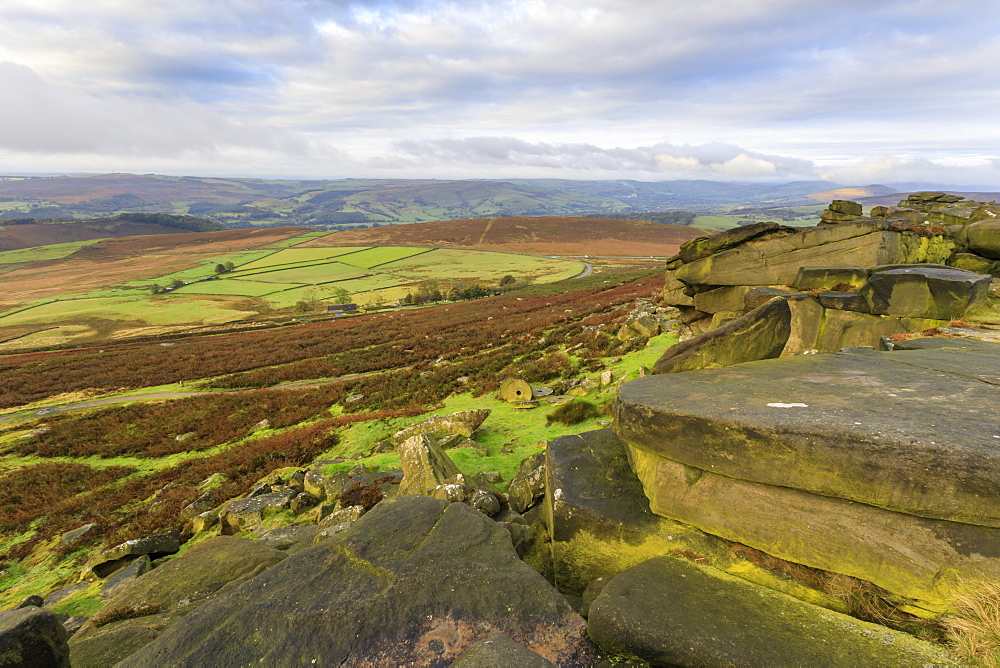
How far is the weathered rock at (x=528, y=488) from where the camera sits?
914 centimetres

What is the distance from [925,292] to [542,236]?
521 feet

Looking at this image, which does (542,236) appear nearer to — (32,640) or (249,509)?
(249,509)

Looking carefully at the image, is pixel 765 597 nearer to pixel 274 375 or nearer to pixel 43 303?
pixel 274 375

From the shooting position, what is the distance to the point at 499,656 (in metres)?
3.55

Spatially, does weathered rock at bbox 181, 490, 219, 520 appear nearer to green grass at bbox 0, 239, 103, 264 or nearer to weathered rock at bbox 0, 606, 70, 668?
weathered rock at bbox 0, 606, 70, 668

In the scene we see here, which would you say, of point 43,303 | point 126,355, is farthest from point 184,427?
point 43,303

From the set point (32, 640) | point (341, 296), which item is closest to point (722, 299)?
point (32, 640)

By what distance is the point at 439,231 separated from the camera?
576ft

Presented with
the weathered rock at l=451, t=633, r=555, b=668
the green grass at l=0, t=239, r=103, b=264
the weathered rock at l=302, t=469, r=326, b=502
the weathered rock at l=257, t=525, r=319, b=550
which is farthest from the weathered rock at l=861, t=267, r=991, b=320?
the green grass at l=0, t=239, r=103, b=264

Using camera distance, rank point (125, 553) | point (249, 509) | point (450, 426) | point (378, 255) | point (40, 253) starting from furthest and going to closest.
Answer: point (40, 253) → point (378, 255) → point (450, 426) → point (249, 509) → point (125, 553)

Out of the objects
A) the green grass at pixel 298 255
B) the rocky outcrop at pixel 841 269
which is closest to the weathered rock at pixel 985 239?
the rocky outcrop at pixel 841 269

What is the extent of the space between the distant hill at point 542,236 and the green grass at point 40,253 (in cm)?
10455

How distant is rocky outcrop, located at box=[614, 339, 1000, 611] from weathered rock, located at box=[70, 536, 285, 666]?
672 centimetres

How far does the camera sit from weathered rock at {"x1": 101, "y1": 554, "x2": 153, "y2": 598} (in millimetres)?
8698
